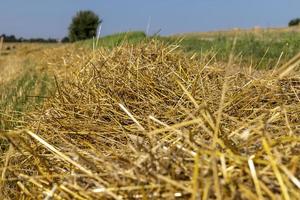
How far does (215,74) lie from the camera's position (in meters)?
2.93

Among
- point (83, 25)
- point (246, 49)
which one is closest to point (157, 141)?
point (246, 49)

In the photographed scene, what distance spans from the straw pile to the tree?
2852 cm

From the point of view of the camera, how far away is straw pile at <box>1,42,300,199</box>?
121 centimetres

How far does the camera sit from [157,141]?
1.57 metres

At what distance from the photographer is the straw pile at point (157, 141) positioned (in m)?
1.21

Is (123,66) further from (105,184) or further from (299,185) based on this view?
(299,185)

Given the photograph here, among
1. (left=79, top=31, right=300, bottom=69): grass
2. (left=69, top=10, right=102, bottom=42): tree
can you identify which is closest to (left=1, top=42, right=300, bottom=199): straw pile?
(left=79, top=31, right=300, bottom=69): grass

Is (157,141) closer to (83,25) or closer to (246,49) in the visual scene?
(246,49)

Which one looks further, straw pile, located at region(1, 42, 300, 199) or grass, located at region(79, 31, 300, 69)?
grass, located at region(79, 31, 300, 69)

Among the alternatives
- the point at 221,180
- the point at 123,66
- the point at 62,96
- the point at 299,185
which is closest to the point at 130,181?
the point at 221,180

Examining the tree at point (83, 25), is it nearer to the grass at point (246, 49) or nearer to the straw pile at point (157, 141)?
the grass at point (246, 49)

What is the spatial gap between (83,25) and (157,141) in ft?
98.5

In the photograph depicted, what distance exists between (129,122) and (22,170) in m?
0.52

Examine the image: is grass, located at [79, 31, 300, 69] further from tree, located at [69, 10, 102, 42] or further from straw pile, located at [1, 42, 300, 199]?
tree, located at [69, 10, 102, 42]
